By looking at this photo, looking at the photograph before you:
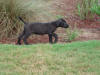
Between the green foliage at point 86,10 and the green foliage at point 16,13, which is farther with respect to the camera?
the green foliage at point 86,10

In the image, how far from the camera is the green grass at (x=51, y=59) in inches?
254

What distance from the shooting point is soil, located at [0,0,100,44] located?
9.99 m

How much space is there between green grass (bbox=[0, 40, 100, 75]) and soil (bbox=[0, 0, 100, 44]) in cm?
175

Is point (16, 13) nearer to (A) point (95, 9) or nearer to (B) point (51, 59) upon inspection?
(B) point (51, 59)

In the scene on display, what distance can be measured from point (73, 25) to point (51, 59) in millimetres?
4844

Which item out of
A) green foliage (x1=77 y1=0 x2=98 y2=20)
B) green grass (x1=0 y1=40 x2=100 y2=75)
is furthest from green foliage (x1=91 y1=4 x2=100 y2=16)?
green grass (x1=0 y1=40 x2=100 y2=75)

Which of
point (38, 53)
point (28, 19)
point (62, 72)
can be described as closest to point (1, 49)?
point (38, 53)

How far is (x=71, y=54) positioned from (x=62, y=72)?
1.19m

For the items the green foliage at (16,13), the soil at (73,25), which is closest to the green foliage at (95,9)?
the soil at (73,25)

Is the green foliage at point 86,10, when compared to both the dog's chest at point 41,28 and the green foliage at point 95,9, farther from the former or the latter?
the dog's chest at point 41,28

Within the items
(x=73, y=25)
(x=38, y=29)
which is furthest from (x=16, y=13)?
(x=73, y=25)

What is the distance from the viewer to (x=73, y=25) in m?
11.8

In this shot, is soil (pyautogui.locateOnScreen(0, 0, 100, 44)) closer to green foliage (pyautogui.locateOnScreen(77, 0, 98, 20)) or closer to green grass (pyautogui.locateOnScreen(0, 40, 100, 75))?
green foliage (pyautogui.locateOnScreen(77, 0, 98, 20))

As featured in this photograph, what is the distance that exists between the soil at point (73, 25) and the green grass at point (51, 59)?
1.75 m
